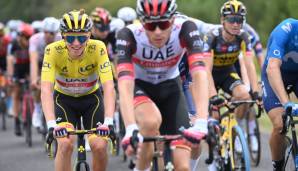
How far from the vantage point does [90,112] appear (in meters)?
9.16

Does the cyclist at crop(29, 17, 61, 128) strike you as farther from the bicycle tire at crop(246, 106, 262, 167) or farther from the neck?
the neck

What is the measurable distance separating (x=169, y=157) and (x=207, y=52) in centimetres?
445

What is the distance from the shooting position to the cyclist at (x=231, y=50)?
11188 mm

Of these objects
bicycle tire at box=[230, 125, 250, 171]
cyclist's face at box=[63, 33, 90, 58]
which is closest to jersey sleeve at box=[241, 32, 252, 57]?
bicycle tire at box=[230, 125, 250, 171]

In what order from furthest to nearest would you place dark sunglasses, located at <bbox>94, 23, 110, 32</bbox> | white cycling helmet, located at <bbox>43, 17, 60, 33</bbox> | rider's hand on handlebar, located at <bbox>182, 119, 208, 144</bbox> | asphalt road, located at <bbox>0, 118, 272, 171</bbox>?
white cycling helmet, located at <bbox>43, 17, 60, 33</bbox> < dark sunglasses, located at <bbox>94, 23, 110, 32</bbox> < asphalt road, located at <bbox>0, 118, 272, 171</bbox> < rider's hand on handlebar, located at <bbox>182, 119, 208, 144</bbox>

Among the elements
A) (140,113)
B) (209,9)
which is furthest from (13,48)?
(209,9)

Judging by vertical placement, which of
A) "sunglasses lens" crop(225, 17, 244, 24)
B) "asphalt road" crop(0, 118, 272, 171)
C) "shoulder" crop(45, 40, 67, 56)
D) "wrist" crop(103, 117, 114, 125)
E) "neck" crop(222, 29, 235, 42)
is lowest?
"asphalt road" crop(0, 118, 272, 171)

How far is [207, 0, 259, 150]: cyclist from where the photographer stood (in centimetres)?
1119

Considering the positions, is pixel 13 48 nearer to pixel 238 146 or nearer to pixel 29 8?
pixel 238 146

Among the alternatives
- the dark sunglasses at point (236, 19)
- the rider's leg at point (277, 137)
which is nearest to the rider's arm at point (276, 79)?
the rider's leg at point (277, 137)

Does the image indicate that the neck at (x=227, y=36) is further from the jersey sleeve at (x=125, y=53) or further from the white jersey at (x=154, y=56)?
the jersey sleeve at (x=125, y=53)

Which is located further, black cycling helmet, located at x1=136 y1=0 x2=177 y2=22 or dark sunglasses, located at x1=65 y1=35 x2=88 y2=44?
dark sunglasses, located at x1=65 y1=35 x2=88 y2=44

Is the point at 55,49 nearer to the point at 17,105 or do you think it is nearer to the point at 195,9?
the point at 17,105

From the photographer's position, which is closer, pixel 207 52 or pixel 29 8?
pixel 207 52
